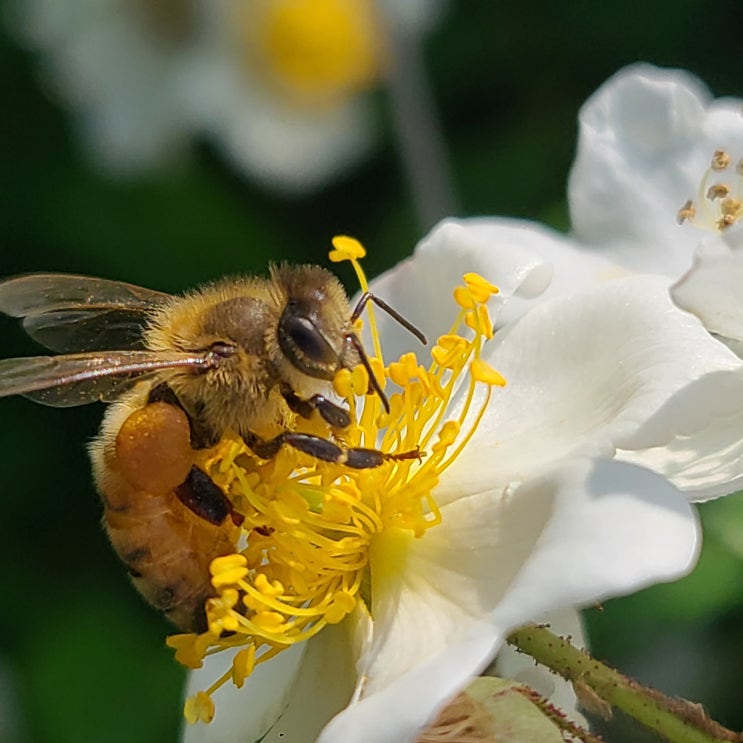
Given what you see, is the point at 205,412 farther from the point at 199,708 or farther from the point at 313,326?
the point at 199,708

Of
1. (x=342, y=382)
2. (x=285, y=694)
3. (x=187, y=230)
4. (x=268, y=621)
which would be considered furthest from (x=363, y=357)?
(x=187, y=230)

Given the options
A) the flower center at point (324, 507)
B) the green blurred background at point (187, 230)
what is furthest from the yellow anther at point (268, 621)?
the green blurred background at point (187, 230)

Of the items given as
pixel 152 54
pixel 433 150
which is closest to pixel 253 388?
pixel 433 150

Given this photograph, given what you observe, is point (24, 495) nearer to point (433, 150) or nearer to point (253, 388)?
point (433, 150)

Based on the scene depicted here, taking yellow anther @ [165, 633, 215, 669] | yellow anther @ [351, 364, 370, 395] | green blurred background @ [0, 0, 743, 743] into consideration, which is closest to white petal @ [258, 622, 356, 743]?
yellow anther @ [165, 633, 215, 669]

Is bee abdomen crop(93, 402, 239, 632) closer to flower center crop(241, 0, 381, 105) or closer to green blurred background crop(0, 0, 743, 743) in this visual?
green blurred background crop(0, 0, 743, 743)

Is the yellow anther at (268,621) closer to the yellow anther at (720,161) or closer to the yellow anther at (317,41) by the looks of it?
the yellow anther at (720,161)
